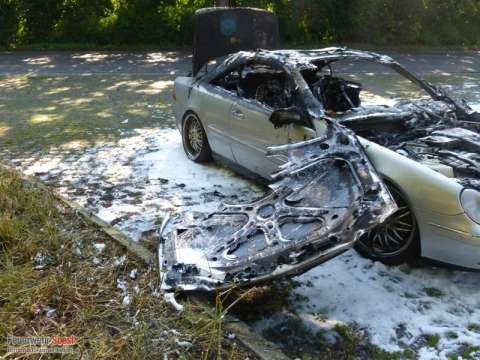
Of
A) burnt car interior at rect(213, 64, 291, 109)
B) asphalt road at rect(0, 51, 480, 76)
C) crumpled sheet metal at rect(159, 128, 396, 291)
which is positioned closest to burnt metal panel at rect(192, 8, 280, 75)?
burnt car interior at rect(213, 64, 291, 109)

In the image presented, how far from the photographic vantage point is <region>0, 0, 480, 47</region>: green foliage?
17422mm

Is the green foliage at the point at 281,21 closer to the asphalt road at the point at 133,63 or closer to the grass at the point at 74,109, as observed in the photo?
the asphalt road at the point at 133,63

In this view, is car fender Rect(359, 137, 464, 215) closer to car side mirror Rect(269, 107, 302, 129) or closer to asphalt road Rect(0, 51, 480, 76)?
car side mirror Rect(269, 107, 302, 129)

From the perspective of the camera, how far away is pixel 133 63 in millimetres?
14883

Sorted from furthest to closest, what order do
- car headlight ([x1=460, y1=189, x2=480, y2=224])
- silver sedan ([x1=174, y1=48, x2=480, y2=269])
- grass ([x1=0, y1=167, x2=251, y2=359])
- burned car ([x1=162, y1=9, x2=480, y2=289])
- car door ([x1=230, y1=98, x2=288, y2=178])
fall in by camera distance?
car door ([x1=230, y1=98, x2=288, y2=178]), silver sedan ([x1=174, y1=48, x2=480, y2=269]), car headlight ([x1=460, y1=189, x2=480, y2=224]), burned car ([x1=162, y1=9, x2=480, y2=289]), grass ([x1=0, y1=167, x2=251, y2=359])

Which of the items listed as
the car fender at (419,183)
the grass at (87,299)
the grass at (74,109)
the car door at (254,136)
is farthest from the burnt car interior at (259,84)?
the grass at (74,109)

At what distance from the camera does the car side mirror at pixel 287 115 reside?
481cm

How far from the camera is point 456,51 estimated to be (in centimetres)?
1675

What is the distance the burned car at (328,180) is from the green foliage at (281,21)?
1238cm

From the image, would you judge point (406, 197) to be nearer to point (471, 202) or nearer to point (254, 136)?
point (471, 202)

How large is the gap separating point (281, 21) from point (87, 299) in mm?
15160

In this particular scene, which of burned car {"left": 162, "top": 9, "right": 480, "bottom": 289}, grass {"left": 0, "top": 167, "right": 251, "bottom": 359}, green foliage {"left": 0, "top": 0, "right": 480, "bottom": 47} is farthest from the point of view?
green foliage {"left": 0, "top": 0, "right": 480, "bottom": 47}

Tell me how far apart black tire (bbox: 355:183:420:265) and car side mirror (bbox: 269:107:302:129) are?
1.14 metres

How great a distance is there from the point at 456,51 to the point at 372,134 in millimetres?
13565
